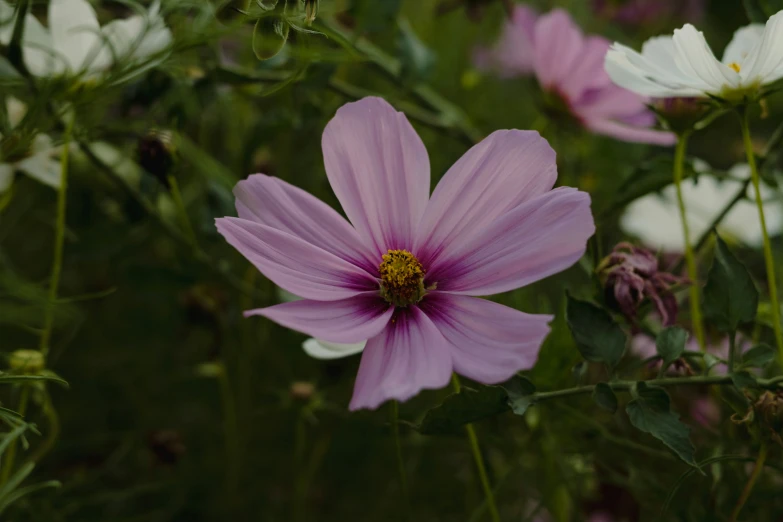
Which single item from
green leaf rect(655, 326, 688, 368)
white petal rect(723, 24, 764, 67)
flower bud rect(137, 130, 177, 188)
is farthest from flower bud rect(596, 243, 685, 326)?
flower bud rect(137, 130, 177, 188)

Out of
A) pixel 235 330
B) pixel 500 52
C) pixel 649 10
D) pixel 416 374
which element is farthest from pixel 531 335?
pixel 649 10

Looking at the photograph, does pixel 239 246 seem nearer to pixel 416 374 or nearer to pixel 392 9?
pixel 416 374

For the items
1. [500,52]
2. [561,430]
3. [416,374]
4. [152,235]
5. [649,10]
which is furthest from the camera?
[649,10]

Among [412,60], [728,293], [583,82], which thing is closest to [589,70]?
[583,82]

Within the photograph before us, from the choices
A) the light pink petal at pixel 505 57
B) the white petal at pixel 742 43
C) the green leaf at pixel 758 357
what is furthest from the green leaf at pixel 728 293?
the light pink petal at pixel 505 57

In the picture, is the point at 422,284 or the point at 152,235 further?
the point at 152,235

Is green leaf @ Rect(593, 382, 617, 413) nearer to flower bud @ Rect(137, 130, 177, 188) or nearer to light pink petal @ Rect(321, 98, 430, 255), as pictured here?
light pink petal @ Rect(321, 98, 430, 255)

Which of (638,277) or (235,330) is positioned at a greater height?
(638,277)
